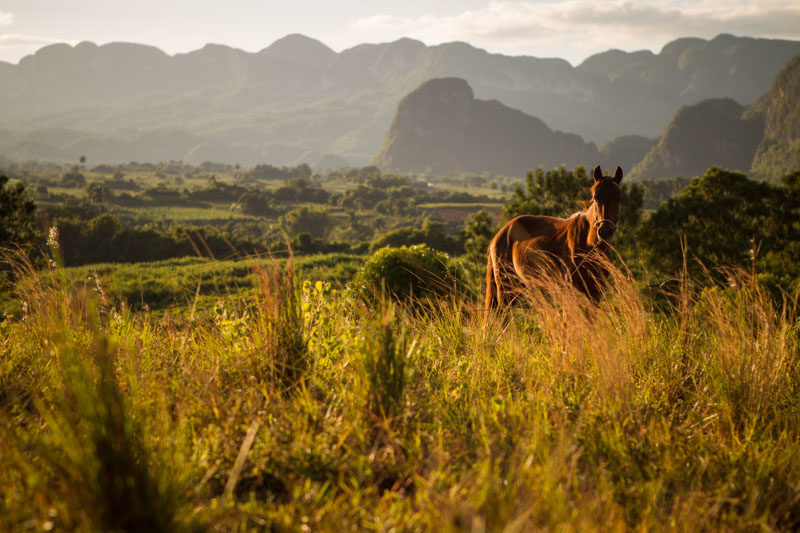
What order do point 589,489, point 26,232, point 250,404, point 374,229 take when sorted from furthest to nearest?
point 374,229, point 26,232, point 250,404, point 589,489

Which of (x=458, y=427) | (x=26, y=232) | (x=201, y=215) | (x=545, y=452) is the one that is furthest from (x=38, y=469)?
(x=201, y=215)

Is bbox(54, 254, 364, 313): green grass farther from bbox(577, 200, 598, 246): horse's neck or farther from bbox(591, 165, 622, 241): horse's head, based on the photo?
bbox(591, 165, 622, 241): horse's head

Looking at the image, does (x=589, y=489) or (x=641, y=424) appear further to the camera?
(x=641, y=424)

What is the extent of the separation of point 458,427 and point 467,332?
1.95m

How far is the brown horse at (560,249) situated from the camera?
432 cm

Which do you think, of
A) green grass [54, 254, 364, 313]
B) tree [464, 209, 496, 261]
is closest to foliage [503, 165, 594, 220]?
tree [464, 209, 496, 261]

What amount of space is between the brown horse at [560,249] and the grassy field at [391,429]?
1.58 ft

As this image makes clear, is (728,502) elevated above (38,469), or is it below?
below

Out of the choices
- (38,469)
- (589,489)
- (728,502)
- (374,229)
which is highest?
(38,469)

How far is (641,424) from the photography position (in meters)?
3.01

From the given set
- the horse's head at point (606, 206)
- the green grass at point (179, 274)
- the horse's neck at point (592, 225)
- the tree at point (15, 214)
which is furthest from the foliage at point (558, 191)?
the tree at point (15, 214)

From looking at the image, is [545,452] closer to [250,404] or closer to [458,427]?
[458,427]

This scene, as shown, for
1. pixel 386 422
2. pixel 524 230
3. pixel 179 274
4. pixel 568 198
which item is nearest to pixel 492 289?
pixel 524 230

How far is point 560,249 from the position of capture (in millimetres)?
5094
